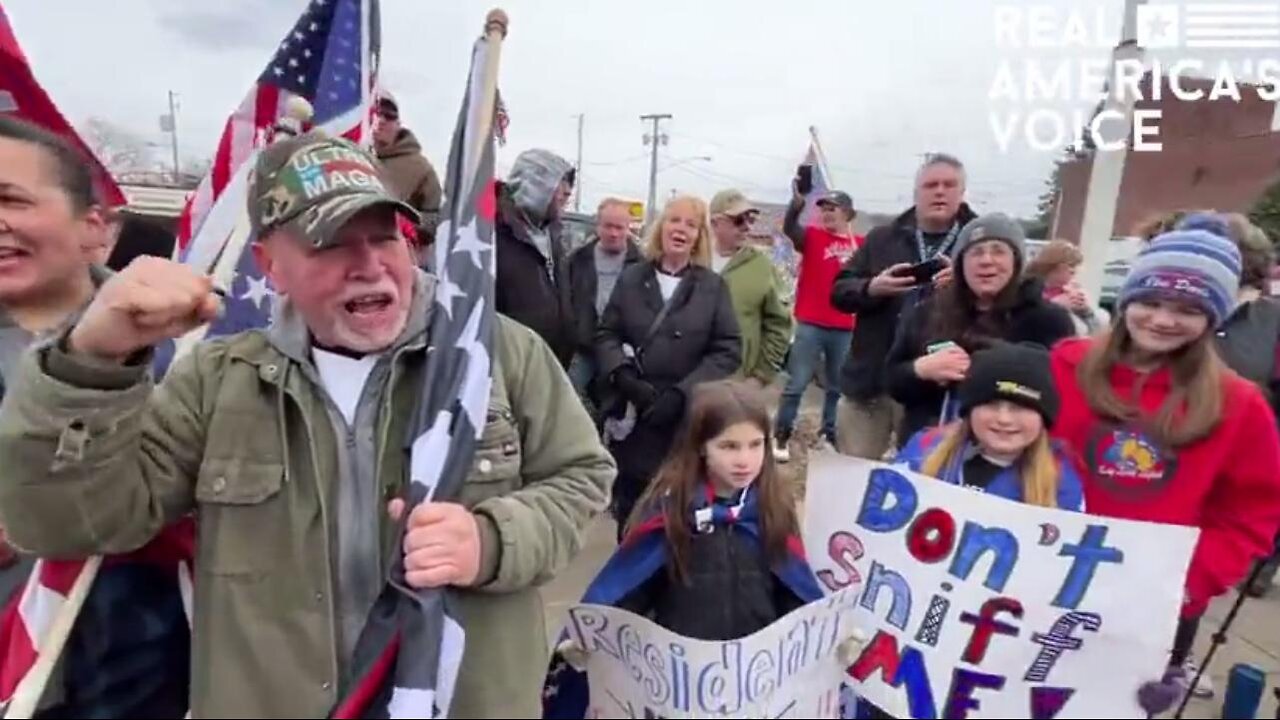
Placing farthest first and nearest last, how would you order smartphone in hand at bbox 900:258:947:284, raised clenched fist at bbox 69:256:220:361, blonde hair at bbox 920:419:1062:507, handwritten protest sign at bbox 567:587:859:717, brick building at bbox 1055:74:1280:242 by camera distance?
1. brick building at bbox 1055:74:1280:242
2. smartphone in hand at bbox 900:258:947:284
3. blonde hair at bbox 920:419:1062:507
4. handwritten protest sign at bbox 567:587:859:717
5. raised clenched fist at bbox 69:256:220:361

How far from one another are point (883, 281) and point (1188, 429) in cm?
163

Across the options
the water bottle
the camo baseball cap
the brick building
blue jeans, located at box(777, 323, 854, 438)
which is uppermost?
the brick building

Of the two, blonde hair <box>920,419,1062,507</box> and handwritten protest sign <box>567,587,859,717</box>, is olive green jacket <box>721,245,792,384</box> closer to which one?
blonde hair <box>920,419,1062,507</box>

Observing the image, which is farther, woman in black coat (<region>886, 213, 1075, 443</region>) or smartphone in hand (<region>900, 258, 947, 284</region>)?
smartphone in hand (<region>900, 258, 947, 284</region>)

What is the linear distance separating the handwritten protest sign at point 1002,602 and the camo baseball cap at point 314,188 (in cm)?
145

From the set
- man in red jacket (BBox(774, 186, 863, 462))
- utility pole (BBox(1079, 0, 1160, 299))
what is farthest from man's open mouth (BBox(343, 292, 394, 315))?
utility pole (BBox(1079, 0, 1160, 299))

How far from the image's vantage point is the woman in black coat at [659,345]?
412 cm

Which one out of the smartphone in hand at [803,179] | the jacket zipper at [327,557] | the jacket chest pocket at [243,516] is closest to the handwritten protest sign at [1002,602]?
the jacket zipper at [327,557]

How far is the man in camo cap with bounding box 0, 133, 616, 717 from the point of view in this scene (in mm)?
1370

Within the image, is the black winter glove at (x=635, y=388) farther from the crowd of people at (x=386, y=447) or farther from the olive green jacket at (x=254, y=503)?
the olive green jacket at (x=254, y=503)

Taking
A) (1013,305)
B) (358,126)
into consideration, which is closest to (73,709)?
(358,126)

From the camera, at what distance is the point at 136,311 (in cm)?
129

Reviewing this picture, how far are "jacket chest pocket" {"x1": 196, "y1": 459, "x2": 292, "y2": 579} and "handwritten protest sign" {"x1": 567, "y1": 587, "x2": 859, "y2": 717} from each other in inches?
33.2

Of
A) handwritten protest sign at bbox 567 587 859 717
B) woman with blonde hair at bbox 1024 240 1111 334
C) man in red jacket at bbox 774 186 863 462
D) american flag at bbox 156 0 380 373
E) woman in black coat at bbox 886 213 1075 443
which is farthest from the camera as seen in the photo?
man in red jacket at bbox 774 186 863 462
